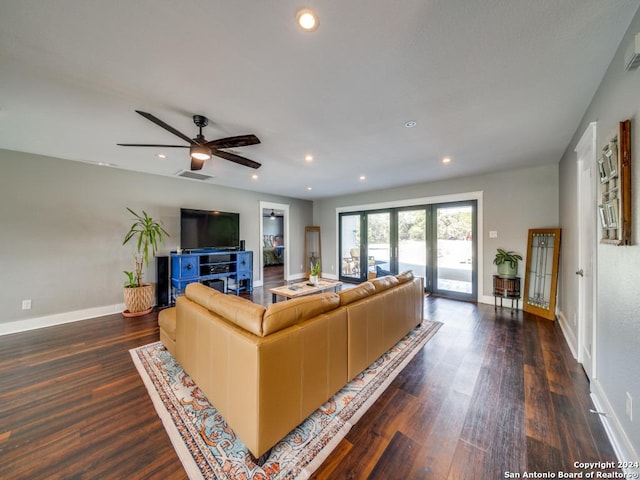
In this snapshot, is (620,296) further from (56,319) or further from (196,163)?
(56,319)

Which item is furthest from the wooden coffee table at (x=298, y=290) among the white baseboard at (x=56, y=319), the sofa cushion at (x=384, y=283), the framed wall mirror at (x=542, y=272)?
the framed wall mirror at (x=542, y=272)

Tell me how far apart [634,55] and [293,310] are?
7.60ft

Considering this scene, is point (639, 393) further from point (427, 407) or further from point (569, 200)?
point (569, 200)

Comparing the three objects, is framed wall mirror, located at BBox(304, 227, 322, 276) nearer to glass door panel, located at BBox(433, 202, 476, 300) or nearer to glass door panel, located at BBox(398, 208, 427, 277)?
glass door panel, located at BBox(398, 208, 427, 277)

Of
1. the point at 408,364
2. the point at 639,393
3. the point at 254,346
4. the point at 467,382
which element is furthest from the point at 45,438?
the point at 639,393

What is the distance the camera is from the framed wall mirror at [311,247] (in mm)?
7270

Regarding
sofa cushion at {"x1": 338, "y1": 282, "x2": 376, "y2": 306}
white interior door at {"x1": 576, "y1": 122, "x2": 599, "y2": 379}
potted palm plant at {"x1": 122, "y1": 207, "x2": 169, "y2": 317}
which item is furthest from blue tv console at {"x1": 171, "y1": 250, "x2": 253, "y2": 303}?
white interior door at {"x1": 576, "y1": 122, "x2": 599, "y2": 379}

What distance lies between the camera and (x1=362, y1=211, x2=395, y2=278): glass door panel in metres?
5.79

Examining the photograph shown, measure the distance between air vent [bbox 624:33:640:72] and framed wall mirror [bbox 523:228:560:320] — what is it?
318cm

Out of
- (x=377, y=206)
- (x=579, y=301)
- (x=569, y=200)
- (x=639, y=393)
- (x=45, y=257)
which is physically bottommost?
(x=639, y=393)

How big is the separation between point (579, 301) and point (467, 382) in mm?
1612

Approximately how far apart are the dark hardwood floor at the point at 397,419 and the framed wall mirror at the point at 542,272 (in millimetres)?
1238

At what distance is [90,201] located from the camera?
12.5 ft

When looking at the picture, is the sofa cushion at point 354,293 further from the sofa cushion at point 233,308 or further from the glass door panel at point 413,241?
the glass door panel at point 413,241
